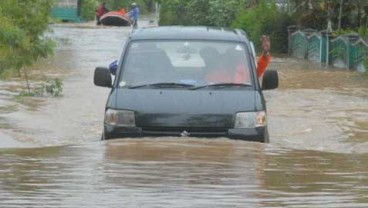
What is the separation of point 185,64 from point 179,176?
128 inches

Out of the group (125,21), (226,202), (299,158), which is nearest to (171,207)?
(226,202)

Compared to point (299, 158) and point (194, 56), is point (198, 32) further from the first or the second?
point (299, 158)

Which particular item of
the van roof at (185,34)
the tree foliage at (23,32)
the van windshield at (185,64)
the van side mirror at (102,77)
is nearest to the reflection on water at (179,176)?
the van windshield at (185,64)

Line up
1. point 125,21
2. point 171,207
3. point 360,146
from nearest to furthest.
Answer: point 171,207 → point 360,146 → point 125,21

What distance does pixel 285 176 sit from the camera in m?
8.16

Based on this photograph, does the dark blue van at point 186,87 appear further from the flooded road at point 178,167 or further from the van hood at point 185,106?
the flooded road at point 178,167

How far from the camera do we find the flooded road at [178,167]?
6973 mm

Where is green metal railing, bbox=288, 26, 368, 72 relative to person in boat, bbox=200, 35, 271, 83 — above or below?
below

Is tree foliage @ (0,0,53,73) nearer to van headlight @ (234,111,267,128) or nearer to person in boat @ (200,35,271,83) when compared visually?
person in boat @ (200,35,271,83)

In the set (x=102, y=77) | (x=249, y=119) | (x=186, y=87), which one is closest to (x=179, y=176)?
(x=249, y=119)

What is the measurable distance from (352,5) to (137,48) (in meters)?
23.0

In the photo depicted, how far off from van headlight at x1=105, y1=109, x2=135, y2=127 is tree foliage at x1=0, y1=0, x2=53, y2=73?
660 cm

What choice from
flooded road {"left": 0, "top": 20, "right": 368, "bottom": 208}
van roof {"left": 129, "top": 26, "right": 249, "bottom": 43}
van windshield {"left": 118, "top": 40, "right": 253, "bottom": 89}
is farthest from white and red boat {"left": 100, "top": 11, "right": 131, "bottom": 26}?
van windshield {"left": 118, "top": 40, "right": 253, "bottom": 89}

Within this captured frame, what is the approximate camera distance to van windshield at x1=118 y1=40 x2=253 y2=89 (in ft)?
35.5
